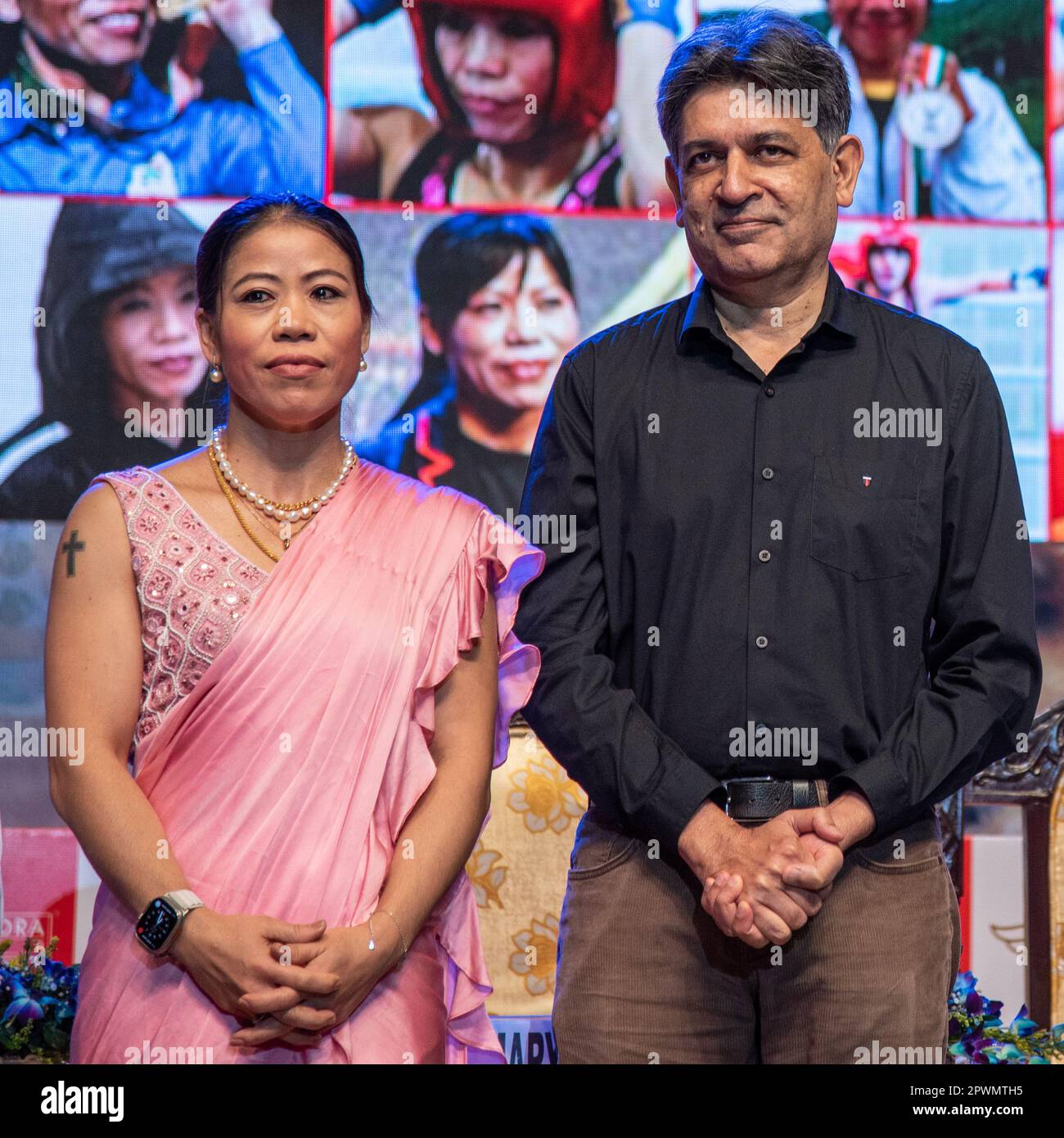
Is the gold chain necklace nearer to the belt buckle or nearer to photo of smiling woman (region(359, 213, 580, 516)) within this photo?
the belt buckle

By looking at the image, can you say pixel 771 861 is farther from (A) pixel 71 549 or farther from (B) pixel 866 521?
(A) pixel 71 549

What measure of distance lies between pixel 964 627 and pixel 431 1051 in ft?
3.32

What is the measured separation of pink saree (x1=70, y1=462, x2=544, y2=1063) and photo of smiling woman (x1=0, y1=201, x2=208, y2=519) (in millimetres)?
2179

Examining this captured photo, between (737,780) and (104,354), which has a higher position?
(104,354)

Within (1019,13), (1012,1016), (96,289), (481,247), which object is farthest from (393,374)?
(1012,1016)

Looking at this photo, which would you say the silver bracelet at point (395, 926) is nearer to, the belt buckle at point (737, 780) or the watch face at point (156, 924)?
the watch face at point (156, 924)

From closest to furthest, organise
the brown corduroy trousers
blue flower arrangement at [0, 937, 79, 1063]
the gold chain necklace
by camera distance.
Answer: the brown corduroy trousers
the gold chain necklace
blue flower arrangement at [0, 937, 79, 1063]

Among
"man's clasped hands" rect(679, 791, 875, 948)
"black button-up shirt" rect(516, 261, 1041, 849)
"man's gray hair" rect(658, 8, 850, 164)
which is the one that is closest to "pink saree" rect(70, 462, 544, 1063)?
"black button-up shirt" rect(516, 261, 1041, 849)

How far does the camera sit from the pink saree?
6.86ft

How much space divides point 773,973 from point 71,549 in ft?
3.96

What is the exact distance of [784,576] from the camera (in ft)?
7.36

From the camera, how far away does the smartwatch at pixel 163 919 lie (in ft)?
6.63

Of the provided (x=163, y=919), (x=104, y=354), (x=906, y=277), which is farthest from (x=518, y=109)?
(x=163, y=919)

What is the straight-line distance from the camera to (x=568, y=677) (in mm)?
2246
